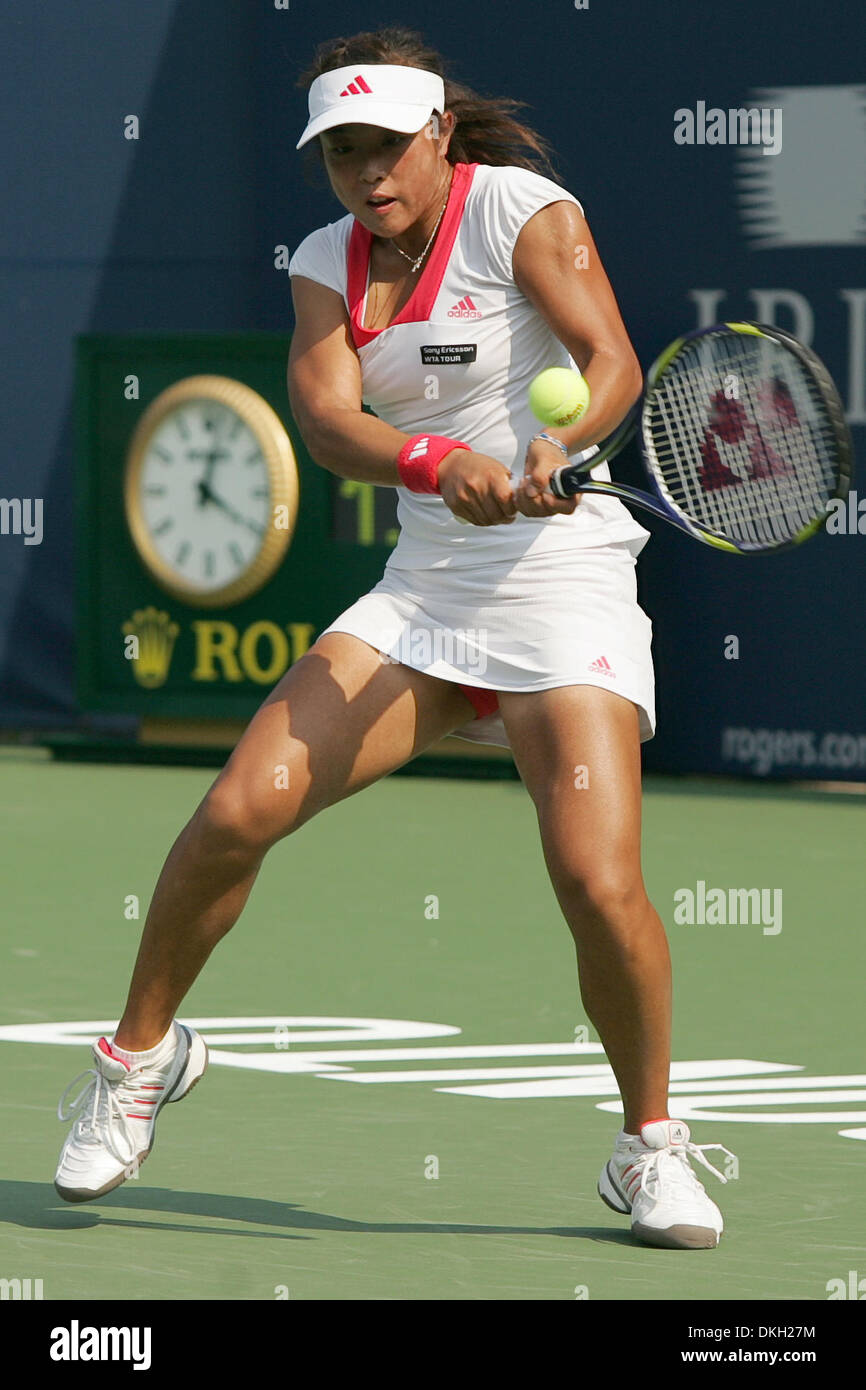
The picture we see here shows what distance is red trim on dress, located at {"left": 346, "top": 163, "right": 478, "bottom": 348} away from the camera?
4160mm

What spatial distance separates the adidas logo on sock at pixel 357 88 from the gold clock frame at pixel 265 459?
5817 mm

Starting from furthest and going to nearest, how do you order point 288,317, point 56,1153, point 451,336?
point 288,317
point 56,1153
point 451,336

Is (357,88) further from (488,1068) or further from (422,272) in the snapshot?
(488,1068)

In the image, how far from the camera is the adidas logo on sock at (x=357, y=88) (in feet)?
13.3

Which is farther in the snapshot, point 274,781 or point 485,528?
point 485,528

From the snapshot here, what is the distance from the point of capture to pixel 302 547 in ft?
32.8

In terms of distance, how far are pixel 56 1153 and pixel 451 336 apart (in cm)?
148

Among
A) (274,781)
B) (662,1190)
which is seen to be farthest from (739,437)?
(662,1190)

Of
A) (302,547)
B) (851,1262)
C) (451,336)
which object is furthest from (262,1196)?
(302,547)

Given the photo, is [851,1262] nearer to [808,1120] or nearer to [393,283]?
[808,1120]

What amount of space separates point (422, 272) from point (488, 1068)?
171 centimetres

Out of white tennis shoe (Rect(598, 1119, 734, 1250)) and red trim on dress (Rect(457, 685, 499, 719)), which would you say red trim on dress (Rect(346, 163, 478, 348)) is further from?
white tennis shoe (Rect(598, 1119, 734, 1250))

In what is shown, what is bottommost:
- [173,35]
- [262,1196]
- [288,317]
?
[262,1196]

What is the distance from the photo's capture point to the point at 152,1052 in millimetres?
4234
